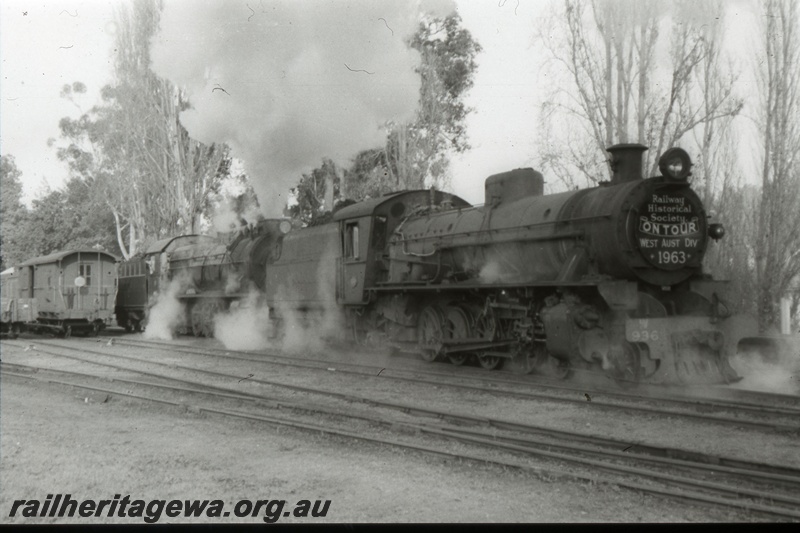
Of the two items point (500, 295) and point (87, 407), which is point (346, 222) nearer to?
point (500, 295)

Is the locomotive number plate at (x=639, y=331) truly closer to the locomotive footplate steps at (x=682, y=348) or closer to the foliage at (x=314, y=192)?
the locomotive footplate steps at (x=682, y=348)

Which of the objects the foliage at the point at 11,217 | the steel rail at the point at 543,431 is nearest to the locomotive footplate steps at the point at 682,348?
the steel rail at the point at 543,431

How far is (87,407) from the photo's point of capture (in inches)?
405

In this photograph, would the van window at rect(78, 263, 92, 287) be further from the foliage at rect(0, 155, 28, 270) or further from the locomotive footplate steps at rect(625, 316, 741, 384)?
the foliage at rect(0, 155, 28, 270)

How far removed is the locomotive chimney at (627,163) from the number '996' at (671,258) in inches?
50.8

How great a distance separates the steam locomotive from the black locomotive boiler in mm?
24

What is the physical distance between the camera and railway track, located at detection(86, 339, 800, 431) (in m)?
8.16

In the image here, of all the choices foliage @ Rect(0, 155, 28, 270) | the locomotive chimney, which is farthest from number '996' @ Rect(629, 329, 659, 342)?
foliage @ Rect(0, 155, 28, 270)

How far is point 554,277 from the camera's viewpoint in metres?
11.1

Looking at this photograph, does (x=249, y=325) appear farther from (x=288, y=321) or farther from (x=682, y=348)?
(x=682, y=348)

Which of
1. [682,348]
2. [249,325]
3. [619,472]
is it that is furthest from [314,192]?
[619,472]

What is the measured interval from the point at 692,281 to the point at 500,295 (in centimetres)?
312

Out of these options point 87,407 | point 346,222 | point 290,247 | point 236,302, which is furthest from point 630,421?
point 236,302

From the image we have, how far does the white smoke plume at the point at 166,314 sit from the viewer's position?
2342 cm
